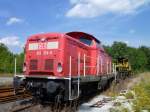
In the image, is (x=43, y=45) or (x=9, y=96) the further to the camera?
(x=9, y=96)

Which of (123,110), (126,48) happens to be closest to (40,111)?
(123,110)

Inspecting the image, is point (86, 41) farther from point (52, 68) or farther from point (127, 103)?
point (127, 103)

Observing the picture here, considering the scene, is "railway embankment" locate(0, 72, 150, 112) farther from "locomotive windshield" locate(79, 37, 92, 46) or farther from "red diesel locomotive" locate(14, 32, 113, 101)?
"locomotive windshield" locate(79, 37, 92, 46)

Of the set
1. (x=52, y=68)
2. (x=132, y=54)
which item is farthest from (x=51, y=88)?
(x=132, y=54)

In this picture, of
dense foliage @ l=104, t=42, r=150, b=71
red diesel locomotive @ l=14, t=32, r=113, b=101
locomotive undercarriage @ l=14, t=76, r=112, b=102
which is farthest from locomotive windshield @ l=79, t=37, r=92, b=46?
dense foliage @ l=104, t=42, r=150, b=71

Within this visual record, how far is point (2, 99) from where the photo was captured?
12.8 metres

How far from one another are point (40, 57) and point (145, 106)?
6751mm

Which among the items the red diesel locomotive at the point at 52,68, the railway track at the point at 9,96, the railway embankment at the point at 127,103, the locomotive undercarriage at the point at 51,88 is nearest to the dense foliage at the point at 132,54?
the railway track at the point at 9,96

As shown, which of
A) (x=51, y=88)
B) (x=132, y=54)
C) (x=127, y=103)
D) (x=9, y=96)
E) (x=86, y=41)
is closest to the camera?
(x=127, y=103)

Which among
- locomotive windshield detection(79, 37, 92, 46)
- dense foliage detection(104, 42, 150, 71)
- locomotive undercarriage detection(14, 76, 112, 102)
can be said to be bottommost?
locomotive undercarriage detection(14, 76, 112, 102)

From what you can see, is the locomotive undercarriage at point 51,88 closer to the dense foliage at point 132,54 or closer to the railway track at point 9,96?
the railway track at point 9,96

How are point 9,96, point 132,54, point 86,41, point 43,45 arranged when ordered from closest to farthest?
1. point 43,45
2. point 9,96
3. point 86,41
4. point 132,54

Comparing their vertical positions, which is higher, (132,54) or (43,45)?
(132,54)

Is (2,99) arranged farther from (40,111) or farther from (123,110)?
(123,110)
